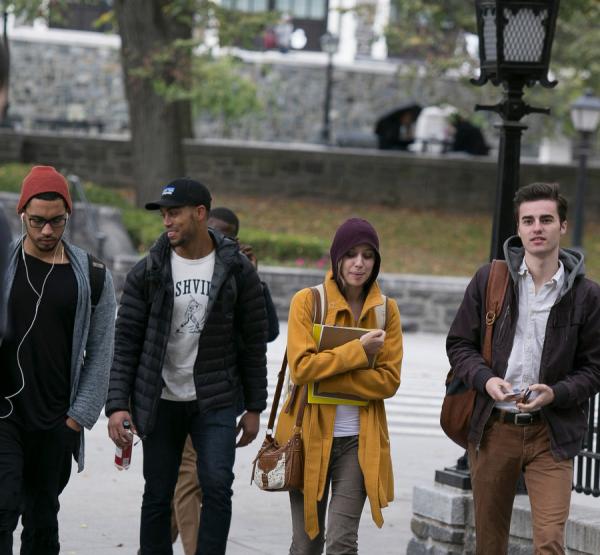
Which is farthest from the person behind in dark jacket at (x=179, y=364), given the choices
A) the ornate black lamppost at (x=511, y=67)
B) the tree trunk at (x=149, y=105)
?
the tree trunk at (x=149, y=105)

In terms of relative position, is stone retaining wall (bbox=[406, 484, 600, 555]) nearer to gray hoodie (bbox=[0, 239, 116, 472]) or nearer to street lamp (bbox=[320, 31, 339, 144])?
gray hoodie (bbox=[0, 239, 116, 472])

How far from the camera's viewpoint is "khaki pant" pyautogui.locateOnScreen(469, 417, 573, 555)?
542cm

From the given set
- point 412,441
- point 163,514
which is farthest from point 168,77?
point 163,514

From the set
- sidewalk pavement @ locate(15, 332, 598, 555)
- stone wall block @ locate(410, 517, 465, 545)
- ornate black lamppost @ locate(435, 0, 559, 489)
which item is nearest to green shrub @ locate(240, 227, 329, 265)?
sidewalk pavement @ locate(15, 332, 598, 555)

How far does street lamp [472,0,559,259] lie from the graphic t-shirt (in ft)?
5.60

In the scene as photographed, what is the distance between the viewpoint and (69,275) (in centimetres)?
565

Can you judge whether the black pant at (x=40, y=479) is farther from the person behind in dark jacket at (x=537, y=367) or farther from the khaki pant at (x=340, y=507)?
the person behind in dark jacket at (x=537, y=367)

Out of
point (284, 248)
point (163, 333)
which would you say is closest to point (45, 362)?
point (163, 333)

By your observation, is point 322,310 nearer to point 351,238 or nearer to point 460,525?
point 351,238

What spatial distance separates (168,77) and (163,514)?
668 inches

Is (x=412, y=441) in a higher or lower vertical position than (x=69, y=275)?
lower

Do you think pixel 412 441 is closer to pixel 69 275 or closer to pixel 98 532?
pixel 98 532

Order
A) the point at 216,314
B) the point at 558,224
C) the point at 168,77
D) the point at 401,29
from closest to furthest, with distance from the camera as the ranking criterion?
the point at 558,224
the point at 216,314
the point at 168,77
the point at 401,29

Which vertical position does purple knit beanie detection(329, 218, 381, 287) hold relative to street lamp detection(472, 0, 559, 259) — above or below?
below
